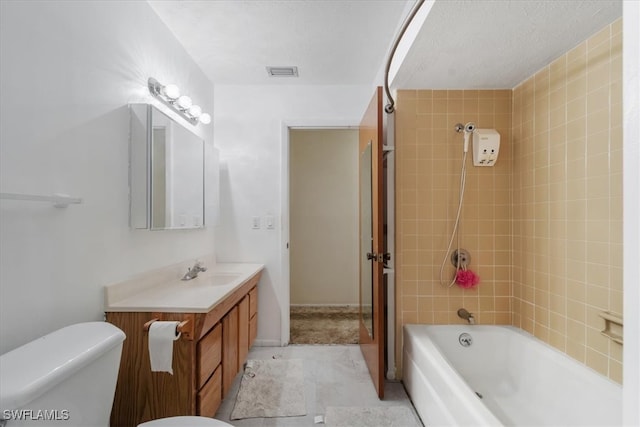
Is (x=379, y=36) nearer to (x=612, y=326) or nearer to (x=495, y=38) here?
(x=495, y=38)

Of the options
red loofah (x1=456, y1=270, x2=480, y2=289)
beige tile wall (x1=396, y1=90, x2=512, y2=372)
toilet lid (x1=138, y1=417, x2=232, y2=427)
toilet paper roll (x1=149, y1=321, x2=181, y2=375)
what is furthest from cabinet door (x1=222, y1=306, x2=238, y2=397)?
red loofah (x1=456, y1=270, x2=480, y2=289)

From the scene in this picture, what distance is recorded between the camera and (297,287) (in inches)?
154

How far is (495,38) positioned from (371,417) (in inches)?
85.0

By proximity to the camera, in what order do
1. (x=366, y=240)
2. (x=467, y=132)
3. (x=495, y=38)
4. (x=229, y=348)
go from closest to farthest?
(x=495, y=38)
(x=229, y=348)
(x=467, y=132)
(x=366, y=240)

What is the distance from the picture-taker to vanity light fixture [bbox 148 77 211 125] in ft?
5.98

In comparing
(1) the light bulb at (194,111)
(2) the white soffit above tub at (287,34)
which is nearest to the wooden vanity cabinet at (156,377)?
(1) the light bulb at (194,111)

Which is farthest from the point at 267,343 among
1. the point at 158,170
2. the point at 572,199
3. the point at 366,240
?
the point at 572,199

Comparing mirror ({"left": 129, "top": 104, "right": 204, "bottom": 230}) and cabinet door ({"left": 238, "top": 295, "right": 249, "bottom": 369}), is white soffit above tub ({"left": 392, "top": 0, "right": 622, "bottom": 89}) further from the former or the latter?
cabinet door ({"left": 238, "top": 295, "right": 249, "bottom": 369})

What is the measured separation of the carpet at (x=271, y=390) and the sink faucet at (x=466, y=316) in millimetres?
1198

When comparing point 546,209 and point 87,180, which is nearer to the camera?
point 87,180

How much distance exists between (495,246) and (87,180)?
2.40 m

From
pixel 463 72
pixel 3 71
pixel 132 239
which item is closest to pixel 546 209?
pixel 463 72

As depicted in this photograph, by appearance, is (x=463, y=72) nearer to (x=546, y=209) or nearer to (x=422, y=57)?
(x=422, y=57)

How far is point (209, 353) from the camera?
62.2 inches
